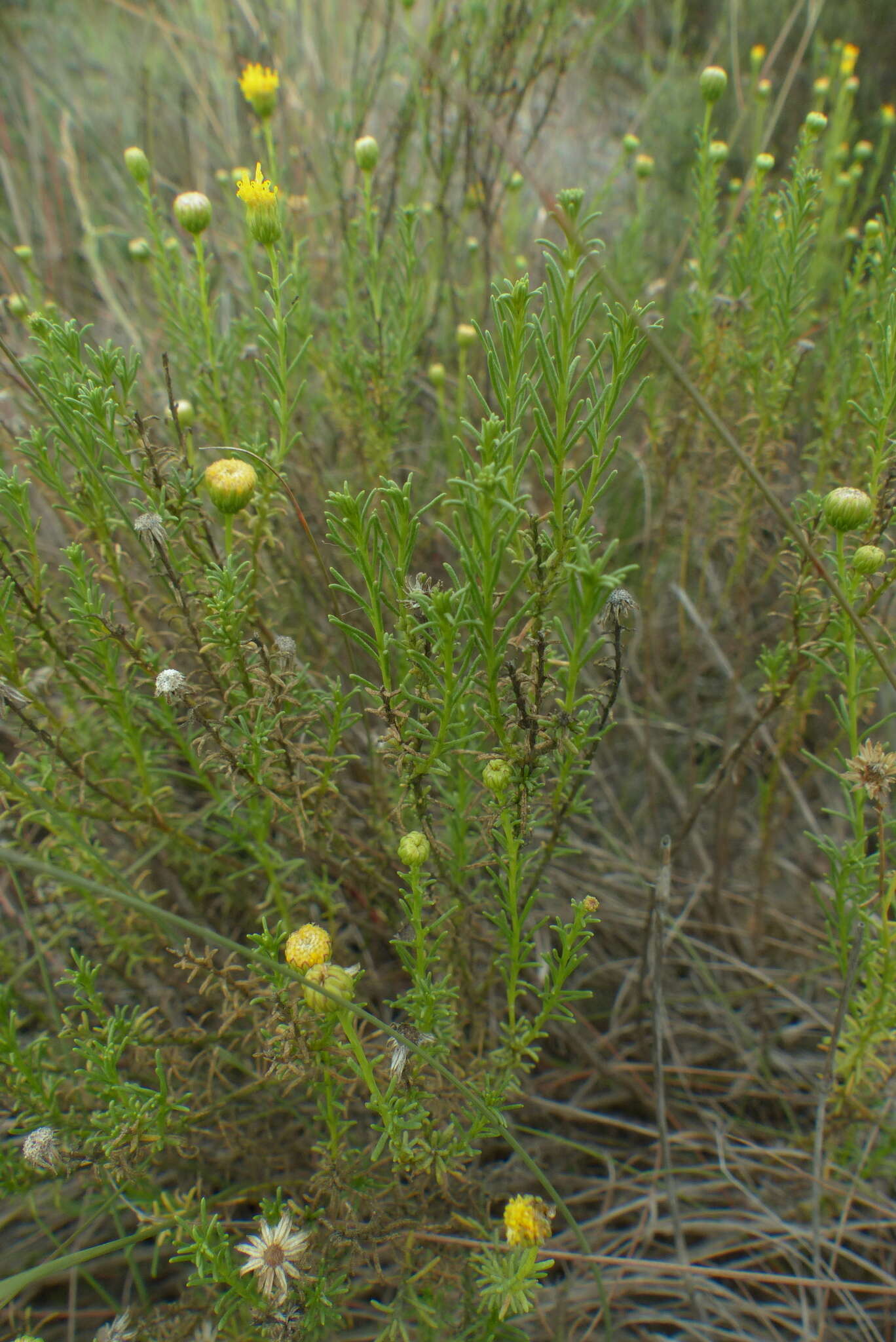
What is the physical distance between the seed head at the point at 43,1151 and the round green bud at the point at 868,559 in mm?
1500

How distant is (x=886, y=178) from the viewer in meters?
4.00

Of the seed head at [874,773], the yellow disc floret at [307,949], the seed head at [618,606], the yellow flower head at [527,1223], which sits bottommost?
the yellow flower head at [527,1223]

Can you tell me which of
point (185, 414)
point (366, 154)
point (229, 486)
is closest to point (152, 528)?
point (229, 486)

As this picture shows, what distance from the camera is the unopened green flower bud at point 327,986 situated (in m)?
1.12

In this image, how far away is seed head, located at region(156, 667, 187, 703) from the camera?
4.21 feet

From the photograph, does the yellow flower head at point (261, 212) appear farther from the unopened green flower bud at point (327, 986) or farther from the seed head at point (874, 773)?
the seed head at point (874, 773)

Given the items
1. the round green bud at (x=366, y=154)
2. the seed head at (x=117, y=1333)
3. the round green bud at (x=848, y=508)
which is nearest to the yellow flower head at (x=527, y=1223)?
the seed head at (x=117, y=1333)

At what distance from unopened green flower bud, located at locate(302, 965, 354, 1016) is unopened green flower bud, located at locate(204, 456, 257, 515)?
0.66 meters

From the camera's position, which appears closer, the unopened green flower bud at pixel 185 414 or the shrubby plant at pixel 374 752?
the shrubby plant at pixel 374 752

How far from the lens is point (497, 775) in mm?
1134

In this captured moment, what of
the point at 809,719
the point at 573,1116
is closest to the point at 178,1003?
the point at 573,1116

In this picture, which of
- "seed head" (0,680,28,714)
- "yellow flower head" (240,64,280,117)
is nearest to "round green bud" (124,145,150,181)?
"yellow flower head" (240,64,280,117)

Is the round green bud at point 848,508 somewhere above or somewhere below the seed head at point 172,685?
above

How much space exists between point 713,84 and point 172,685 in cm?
172
